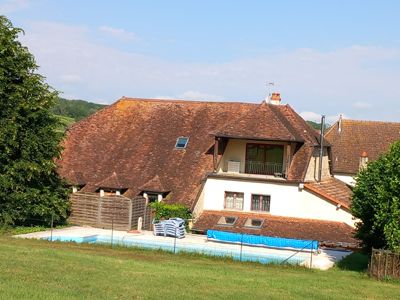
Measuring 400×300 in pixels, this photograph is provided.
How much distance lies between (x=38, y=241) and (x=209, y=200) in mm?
12433

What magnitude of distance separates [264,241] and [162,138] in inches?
482

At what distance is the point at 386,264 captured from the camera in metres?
24.1

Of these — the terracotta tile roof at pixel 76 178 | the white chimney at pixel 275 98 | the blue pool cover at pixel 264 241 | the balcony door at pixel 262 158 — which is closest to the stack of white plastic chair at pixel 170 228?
the blue pool cover at pixel 264 241

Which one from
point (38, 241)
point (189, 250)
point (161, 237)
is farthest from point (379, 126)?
point (38, 241)

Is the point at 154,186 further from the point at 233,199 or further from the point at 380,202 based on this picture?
the point at 380,202

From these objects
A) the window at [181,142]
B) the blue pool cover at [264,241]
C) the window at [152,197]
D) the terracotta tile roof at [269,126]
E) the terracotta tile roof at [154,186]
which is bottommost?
the blue pool cover at [264,241]

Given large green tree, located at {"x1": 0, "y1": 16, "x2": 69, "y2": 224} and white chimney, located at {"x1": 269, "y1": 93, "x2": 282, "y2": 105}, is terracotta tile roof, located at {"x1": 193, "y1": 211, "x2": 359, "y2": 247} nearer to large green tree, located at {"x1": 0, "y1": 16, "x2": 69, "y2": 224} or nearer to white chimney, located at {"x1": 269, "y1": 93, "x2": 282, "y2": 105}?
large green tree, located at {"x1": 0, "y1": 16, "x2": 69, "y2": 224}

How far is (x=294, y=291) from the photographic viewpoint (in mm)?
19406

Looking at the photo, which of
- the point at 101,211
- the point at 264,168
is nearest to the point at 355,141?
the point at 264,168

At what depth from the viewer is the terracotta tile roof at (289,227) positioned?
36181 mm

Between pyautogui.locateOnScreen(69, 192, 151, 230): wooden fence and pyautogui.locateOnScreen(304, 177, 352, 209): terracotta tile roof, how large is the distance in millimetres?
9294

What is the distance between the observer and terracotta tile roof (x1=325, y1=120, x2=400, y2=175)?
54656mm

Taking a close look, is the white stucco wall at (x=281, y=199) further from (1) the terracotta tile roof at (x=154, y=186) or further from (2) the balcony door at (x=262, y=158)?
(1) the terracotta tile roof at (x=154, y=186)

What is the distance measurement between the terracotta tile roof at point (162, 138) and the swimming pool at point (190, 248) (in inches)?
214
